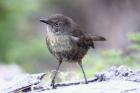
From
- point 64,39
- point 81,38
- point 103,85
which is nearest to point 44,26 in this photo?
point 81,38

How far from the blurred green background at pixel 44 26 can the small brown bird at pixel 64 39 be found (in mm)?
3282

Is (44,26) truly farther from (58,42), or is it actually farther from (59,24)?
(58,42)

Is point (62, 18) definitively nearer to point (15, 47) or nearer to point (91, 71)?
point (91, 71)

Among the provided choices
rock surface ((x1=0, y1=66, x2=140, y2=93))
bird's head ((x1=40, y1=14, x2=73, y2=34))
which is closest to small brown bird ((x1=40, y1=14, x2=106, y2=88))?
bird's head ((x1=40, y1=14, x2=73, y2=34))

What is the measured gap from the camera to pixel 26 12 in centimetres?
1331

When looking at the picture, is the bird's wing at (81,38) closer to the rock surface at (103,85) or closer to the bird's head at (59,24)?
the bird's head at (59,24)

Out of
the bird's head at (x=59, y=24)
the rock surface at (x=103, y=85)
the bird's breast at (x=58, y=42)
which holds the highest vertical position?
the bird's head at (x=59, y=24)

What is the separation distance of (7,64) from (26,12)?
264 centimetres

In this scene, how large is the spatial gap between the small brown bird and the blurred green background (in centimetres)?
328

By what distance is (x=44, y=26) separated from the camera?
1330cm

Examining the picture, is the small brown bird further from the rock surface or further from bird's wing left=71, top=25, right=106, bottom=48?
the rock surface

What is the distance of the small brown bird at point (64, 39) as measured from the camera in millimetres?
6633

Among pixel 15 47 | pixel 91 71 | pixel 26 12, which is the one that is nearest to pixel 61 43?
pixel 91 71

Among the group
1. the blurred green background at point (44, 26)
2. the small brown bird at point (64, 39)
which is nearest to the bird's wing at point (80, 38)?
the small brown bird at point (64, 39)
